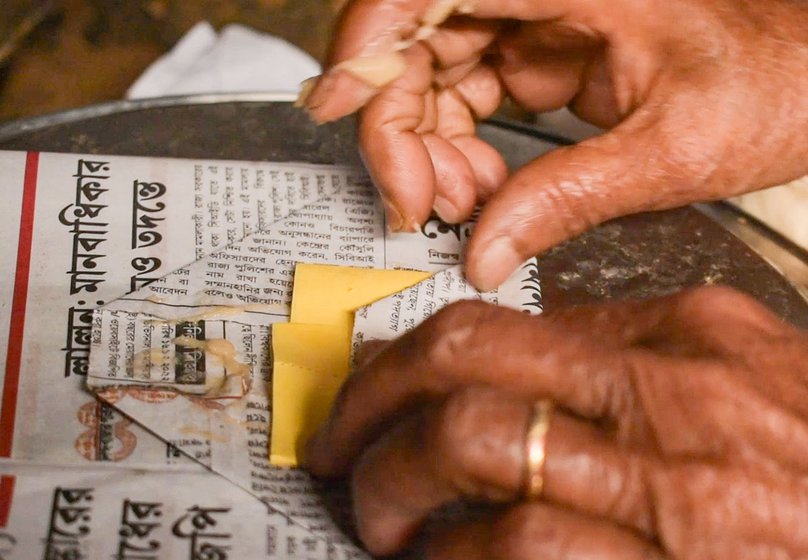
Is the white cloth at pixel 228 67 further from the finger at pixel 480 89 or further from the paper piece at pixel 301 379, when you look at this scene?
the paper piece at pixel 301 379

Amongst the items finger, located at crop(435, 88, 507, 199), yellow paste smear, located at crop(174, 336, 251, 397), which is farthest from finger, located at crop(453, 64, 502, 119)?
yellow paste smear, located at crop(174, 336, 251, 397)

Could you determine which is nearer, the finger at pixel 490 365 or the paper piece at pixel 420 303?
the finger at pixel 490 365

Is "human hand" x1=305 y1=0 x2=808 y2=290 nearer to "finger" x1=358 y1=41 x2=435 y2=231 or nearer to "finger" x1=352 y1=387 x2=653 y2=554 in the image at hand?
"finger" x1=358 y1=41 x2=435 y2=231

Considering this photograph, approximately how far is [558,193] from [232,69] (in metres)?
0.51

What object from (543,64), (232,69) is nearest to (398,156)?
(543,64)

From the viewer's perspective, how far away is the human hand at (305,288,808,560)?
0.36m

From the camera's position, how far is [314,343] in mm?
539

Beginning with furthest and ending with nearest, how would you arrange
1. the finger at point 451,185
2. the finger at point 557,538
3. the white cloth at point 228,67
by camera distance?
the white cloth at point 228,67 < the finger at point 451,185 < the finger at point 557,538

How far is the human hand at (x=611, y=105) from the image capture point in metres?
0.56

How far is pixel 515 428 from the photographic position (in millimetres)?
362

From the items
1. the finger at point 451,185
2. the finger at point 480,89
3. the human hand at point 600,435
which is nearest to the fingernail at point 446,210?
the finger at point 451,185

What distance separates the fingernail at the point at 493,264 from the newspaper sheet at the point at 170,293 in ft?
0.04

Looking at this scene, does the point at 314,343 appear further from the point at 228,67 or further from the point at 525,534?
the point at 228,67

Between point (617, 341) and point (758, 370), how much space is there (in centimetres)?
6
